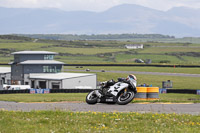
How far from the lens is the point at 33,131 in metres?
10.8

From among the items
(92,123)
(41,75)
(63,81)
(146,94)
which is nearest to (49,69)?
(41,75)

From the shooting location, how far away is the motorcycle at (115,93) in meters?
18.5

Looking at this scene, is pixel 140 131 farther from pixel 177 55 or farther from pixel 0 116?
pixel 177 55

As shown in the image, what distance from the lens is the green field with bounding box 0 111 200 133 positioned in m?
11.1

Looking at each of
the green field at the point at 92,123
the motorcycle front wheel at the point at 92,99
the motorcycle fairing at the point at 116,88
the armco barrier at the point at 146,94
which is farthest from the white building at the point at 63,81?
the green field at the point at 92,123

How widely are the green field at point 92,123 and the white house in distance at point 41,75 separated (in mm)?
48506

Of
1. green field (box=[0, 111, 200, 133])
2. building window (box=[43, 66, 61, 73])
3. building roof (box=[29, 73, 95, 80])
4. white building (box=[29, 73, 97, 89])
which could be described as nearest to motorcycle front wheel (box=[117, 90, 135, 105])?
green field (box=[0, 111, 200, 133])

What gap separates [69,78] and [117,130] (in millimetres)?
51801

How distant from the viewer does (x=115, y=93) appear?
60.4 feet

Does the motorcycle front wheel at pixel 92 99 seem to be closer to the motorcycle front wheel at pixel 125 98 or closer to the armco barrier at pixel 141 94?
the motorcycle front wheel at pixel 125 98

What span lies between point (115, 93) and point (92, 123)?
6.39 meters

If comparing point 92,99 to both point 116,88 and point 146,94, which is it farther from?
point 146,94

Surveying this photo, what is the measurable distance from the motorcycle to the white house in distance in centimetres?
4310

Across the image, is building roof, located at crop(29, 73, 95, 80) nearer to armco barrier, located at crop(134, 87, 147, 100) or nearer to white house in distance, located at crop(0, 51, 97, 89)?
white house in distance, located at crop(0, 51, 97, 89)
